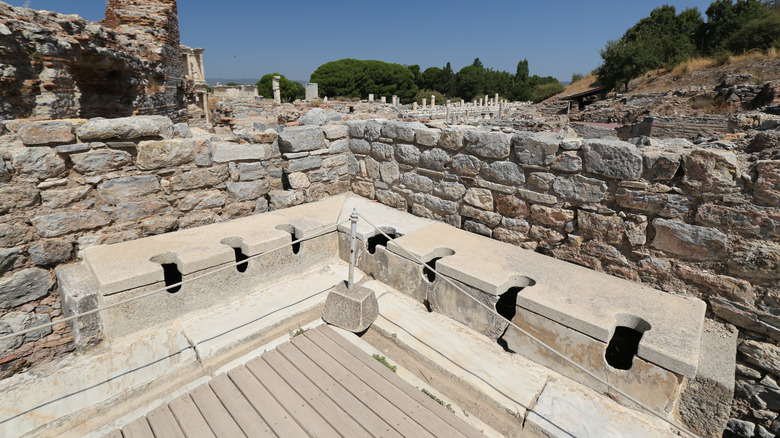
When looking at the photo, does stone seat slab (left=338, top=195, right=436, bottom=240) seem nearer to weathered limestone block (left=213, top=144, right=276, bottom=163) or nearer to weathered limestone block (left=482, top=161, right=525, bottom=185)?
weathered limestone block (left=482, top=161, right=525, bottom=185)

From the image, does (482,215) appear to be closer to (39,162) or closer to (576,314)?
(576,314)

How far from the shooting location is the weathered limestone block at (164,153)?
12.2ft

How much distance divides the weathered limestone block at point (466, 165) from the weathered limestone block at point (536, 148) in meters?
0.45

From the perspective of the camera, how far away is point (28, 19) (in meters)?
6.37

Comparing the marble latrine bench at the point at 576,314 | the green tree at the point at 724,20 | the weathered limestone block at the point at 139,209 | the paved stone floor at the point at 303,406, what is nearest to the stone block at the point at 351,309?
the paved stone floor at the point at 303,406

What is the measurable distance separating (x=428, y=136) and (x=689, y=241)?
260 centimetres

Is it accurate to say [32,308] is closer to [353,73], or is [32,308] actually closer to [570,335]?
[570,335]

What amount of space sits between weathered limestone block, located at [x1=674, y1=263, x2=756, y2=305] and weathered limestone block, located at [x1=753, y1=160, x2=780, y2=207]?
1.99 ft

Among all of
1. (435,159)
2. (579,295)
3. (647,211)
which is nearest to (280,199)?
(435,159)

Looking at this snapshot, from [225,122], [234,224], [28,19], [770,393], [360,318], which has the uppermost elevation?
[28,19]

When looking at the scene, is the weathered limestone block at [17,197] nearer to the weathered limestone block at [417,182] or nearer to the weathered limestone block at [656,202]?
the weathered limestone block at [417,182]

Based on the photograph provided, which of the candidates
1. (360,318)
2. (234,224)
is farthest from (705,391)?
(234,224)

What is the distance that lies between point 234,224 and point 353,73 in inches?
1871

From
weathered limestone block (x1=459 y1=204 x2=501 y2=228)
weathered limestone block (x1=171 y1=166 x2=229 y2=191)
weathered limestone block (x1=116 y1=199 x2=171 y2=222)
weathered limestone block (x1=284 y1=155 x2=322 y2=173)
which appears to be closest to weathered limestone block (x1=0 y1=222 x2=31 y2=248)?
weathered limestone block (x1=116 y1=199 x2=171 y2=222)
